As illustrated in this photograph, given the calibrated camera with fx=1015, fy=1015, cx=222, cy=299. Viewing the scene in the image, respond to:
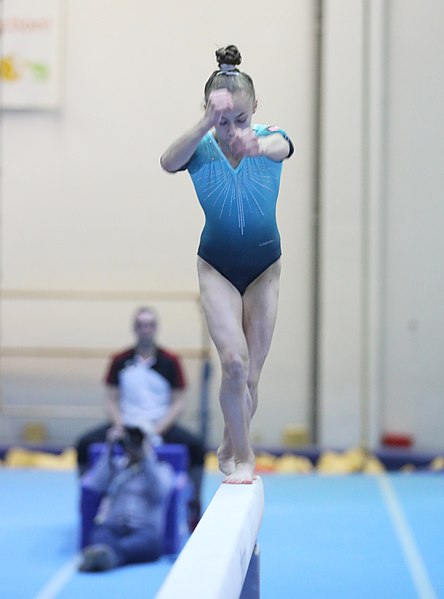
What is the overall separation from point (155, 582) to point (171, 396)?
1.63 meters

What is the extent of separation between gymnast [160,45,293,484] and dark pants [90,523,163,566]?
7.82ft

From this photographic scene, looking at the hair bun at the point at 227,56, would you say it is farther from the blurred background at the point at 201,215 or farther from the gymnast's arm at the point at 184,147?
the blurred background at the point at 201,215

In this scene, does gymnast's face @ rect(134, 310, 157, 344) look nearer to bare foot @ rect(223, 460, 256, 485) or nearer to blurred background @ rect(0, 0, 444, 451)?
blurred background @ rect(0, 0, 444, 451)

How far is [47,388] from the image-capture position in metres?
9.28

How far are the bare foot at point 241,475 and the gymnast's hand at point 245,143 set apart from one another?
40.4 inches

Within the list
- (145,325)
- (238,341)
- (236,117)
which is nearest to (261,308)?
(238,341)

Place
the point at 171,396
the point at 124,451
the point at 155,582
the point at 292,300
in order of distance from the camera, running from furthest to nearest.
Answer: the point at 292,300, the point at 171,396, the point at 124,451, the point at 155,582

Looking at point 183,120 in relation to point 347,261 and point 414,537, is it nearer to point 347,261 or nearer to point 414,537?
point 347,261

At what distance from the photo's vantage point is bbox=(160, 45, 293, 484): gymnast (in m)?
3.05

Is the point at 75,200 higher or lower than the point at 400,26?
lower

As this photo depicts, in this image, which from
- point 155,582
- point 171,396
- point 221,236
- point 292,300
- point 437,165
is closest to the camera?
point 221,236

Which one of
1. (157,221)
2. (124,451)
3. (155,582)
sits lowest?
(155,582)

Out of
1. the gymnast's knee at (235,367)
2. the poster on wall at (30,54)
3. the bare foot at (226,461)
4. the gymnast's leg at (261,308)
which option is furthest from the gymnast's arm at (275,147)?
the poster on wall at (30,54)

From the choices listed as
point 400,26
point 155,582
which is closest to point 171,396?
point 155,582
